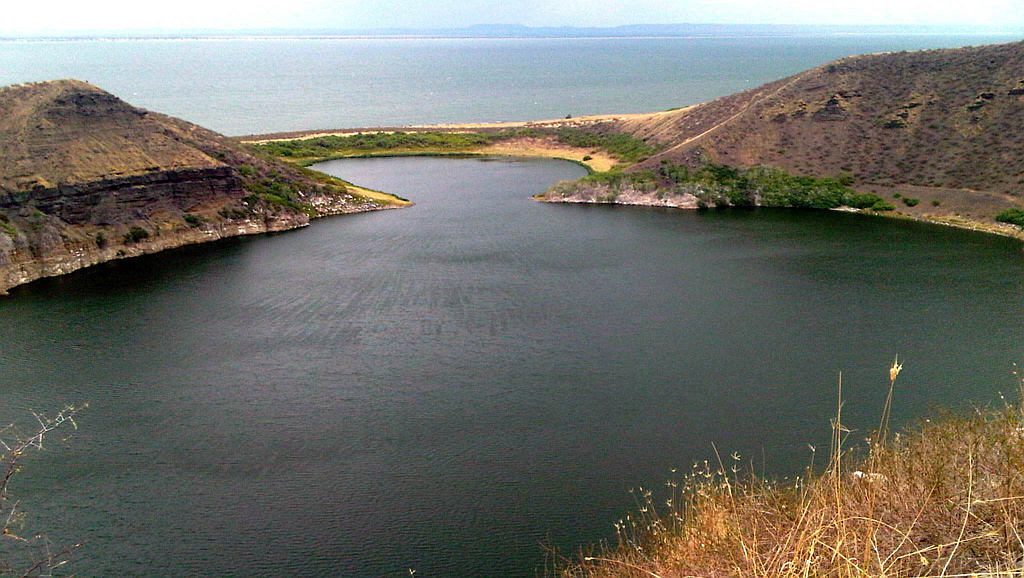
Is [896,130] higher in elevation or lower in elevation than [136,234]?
higher

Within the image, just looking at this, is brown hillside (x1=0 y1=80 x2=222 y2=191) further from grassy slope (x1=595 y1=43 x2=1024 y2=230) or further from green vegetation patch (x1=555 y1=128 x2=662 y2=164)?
green vegetation patch (x1=555 y1=128 x2=662 y2=164)

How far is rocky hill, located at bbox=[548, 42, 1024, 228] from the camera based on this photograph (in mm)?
64562

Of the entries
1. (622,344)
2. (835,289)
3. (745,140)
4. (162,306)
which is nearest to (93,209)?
(162,306)

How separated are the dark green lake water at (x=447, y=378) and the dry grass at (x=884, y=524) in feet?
20.6

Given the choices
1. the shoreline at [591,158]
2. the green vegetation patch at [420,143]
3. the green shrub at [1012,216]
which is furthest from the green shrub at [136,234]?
the green shrub at [1012,216]

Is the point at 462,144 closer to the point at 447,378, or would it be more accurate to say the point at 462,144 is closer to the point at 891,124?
the point at 891,124

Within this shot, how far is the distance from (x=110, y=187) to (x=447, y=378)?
36.6m

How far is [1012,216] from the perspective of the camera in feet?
182

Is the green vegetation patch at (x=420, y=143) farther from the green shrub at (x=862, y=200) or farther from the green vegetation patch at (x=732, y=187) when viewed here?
the green shrub at (x=862, y=200)

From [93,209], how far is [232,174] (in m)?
12.3

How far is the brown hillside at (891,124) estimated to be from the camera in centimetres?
6706

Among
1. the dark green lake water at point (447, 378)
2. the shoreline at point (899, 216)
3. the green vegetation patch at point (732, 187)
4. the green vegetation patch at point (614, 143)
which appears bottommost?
the dark green lake water at point (447, 378)

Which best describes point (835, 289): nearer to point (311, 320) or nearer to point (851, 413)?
point (851, 413)

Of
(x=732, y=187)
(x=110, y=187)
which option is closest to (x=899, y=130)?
(x=732, y=187)
